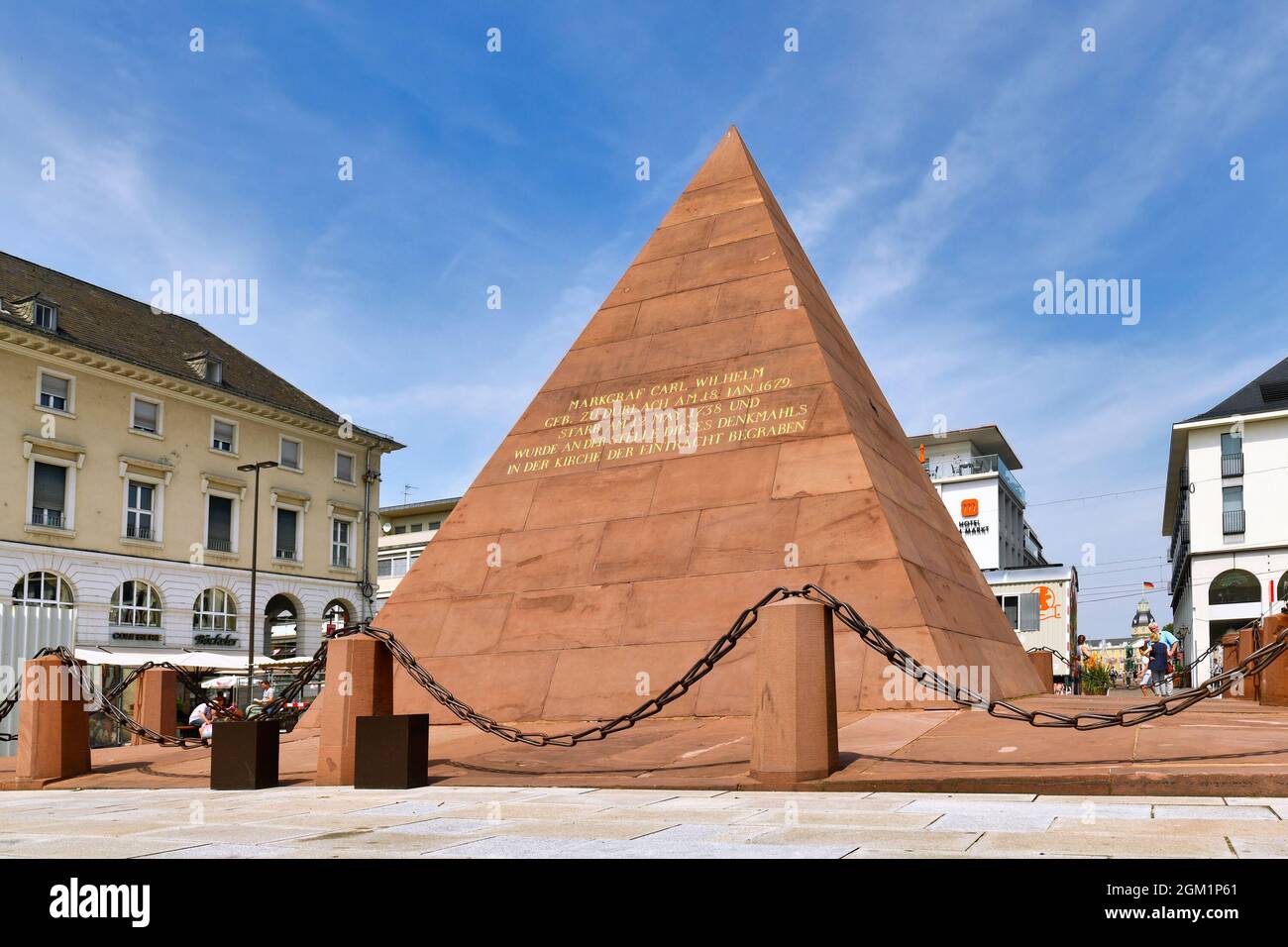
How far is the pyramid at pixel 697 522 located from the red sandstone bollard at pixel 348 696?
7.13 feet

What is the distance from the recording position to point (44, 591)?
32156 millimetres

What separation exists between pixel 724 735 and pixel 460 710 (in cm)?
207

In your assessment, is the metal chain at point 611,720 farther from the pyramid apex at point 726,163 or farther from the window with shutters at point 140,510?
the window with shutters at point 140,510

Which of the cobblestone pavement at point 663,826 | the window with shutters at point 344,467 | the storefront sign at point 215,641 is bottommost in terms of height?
the storefront sign at point 215,641


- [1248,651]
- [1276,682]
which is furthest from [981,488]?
[1276,682]

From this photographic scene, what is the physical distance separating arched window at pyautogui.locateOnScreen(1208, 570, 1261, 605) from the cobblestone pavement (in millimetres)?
46511

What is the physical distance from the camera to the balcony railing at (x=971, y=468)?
65.2 metres

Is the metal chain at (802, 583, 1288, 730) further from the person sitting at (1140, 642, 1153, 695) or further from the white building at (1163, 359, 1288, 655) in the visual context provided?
the white building at (1163, 359, 1288, 655)

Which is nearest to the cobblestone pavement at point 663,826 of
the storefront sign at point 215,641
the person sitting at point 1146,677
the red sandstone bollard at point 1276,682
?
the red sandstone bollard at point 1276,682

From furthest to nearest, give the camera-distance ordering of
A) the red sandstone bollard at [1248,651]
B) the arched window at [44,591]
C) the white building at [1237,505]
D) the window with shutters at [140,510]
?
the white building at [1237,505]
the window with shutters at [140,510]
the arched window at [44,591]
the red sandstone bollard at [1248,651]

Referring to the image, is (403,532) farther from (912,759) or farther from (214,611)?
(912,759)
